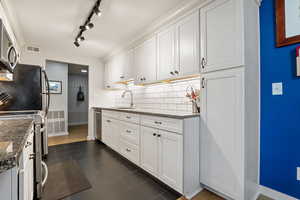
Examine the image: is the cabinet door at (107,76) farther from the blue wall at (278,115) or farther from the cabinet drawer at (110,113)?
the blue wall at (278,115)

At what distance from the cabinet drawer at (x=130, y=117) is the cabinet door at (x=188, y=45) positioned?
0.96 m

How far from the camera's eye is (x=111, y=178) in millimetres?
2068

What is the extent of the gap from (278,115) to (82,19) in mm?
3044

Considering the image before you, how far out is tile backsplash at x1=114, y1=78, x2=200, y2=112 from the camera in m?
2.36

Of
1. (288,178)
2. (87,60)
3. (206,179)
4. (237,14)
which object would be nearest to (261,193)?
(288,178)

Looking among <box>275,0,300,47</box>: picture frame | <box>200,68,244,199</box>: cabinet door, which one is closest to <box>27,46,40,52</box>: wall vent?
<box>200,68,244,199</box>: cabinet door

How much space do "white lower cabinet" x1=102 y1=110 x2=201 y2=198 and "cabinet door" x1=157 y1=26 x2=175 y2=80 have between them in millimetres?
771

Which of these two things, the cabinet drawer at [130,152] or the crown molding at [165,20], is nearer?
the crown molding at [165,20]

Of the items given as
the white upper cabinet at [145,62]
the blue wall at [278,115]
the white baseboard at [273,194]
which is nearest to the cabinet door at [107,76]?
A: the white upper cabinet at [145,62]

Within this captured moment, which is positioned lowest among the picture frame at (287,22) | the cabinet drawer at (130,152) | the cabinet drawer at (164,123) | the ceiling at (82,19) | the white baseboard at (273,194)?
the white baseboard at (273,194)

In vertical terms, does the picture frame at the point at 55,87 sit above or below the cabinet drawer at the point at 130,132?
above

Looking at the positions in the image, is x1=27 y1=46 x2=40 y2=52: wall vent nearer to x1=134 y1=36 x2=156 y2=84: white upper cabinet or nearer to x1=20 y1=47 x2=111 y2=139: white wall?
x1=20 y1=47 x2=111 y2=139: white wall

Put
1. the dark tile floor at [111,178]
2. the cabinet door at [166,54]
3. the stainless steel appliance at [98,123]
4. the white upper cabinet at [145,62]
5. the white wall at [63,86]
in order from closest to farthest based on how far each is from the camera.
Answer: the dark tile floor at [111,178]
the cabinet door at [166,54]
the white upper cabinet at [145,62]
the stainless steel appliance at [98,123]
the white wall at [63,86]

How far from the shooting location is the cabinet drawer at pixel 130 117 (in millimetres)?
2277
